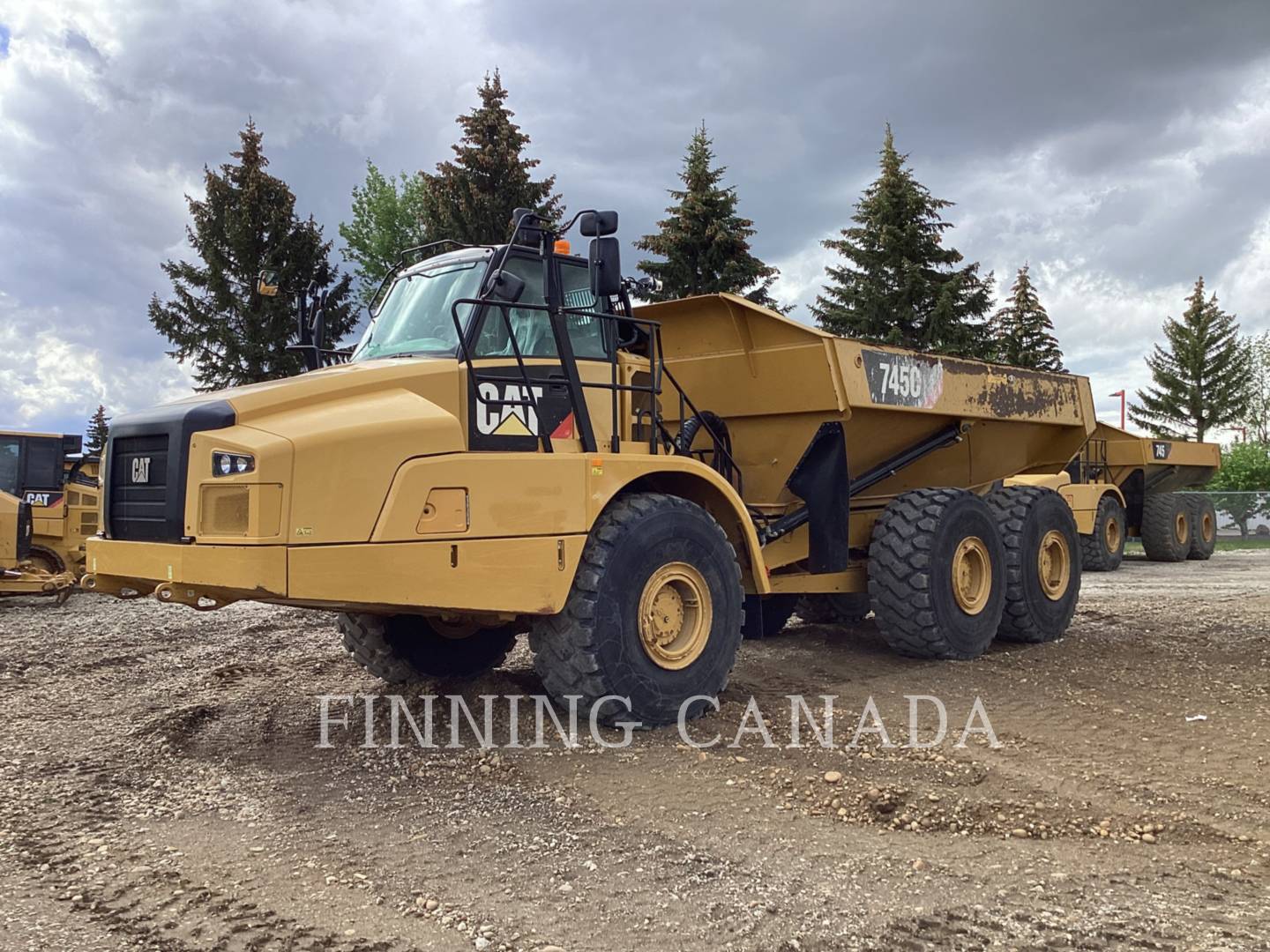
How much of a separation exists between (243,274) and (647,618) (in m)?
21.1

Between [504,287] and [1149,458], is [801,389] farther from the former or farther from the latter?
[1149,458]

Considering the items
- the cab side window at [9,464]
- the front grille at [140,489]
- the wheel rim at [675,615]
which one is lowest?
the wheel rim at [675,615]

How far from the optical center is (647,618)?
5.67m

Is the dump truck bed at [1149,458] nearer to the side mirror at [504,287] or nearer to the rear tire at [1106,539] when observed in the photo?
the rear tire at [1106,539]

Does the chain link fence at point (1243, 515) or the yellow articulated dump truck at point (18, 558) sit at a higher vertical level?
the chain link fence at point (1243, 515)

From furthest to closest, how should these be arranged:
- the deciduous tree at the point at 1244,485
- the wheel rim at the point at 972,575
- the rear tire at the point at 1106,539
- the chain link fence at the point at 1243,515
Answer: the deciduous tree at the point at 1244,485 < the chain link fence at the point at 1243,515 < the rear tire at the point at 1106,539 < the wheel rim at the point at 972,575

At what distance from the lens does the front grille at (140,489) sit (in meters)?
5.01

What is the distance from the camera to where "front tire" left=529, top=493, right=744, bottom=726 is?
5422 mm

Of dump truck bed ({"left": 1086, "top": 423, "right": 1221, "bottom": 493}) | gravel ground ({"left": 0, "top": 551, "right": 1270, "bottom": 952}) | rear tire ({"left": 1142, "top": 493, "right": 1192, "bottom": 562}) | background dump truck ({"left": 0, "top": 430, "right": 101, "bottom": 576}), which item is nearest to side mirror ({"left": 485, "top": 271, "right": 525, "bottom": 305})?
gravel ground ({"left": 0, "top": 551, "right": 1270, "bottom": 952})

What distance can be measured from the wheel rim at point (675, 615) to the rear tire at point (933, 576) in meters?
2.28

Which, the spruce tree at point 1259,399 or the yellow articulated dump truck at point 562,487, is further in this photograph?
the spruce tree at point 1259,399

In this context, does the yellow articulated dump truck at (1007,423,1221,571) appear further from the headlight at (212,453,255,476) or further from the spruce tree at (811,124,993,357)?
the headlight at (212,453,255,476)

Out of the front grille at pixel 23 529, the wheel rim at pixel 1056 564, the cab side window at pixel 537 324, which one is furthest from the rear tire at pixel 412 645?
the front grille at pixel 23 529

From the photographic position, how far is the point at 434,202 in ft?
77.1
